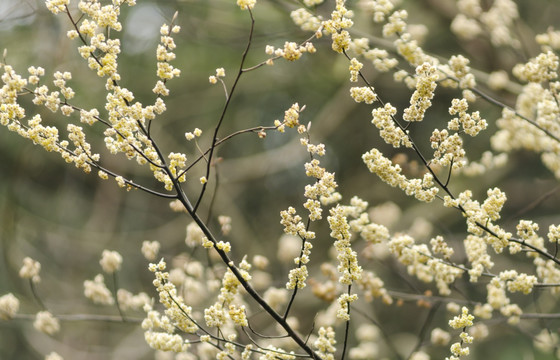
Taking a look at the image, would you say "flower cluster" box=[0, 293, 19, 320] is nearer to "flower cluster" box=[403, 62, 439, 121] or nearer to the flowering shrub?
the flowering shrub

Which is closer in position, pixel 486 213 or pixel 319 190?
pixel 319 190

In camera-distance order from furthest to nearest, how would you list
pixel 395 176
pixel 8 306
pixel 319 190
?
pixel 8 306, pixel 395 176, pixel 319 190

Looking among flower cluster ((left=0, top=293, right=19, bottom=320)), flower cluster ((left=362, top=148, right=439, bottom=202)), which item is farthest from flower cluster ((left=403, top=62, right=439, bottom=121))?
flower cluster ((left=0, top=293, right=19, bottom=320))

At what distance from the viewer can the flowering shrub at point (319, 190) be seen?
5.02ft

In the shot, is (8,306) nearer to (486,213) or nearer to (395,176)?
(395,176)

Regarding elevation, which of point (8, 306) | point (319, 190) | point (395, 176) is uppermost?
point (8, 306)

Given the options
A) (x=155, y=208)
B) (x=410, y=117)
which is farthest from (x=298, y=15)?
(x=155, y=208)

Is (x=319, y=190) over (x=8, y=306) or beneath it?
beneath

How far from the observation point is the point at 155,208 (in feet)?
21.1

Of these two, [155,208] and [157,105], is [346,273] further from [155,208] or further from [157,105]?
[155,208]

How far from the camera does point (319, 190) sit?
149 cm

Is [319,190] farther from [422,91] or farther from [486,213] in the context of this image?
[486,213]

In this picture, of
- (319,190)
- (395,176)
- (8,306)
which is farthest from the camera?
(8,306)

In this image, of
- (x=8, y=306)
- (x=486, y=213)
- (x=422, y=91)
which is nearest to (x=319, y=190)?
(x=422, y=91)
